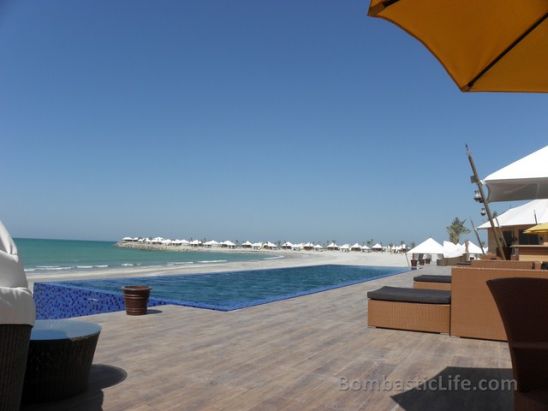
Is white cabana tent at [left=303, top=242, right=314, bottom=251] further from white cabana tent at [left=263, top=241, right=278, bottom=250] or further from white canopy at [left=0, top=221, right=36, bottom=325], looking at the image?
white canopy at [left=0, top=221, right=36, bottom=325]

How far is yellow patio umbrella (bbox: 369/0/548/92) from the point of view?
95.2 inches

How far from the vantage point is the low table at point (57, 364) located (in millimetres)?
2789

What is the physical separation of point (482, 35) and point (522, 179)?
2.30 meters

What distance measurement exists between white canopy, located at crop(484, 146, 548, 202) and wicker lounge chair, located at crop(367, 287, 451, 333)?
4.73 feet

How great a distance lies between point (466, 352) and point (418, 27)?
346cm

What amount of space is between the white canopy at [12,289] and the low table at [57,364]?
0.76 m

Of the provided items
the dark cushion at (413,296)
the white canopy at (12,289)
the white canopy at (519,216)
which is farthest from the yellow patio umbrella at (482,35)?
the white canopy at (519,216)

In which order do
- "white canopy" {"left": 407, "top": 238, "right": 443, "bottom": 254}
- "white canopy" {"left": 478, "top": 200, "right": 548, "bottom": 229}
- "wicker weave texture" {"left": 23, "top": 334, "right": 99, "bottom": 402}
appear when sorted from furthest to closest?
"white canopy" {"left": 407, "top": 238, "right": 443, "bottom": 254}, "white canopy" {"left": 478, "top": 200, "right": 548, "bottom": 229}, "wicker weave texture" {"left": 23, "top": 334, "right": 99, "bottom": 402}

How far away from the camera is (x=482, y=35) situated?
2.63m

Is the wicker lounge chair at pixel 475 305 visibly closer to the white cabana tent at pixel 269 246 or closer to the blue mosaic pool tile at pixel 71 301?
the blue mosaic pool tile at pixel 71 301

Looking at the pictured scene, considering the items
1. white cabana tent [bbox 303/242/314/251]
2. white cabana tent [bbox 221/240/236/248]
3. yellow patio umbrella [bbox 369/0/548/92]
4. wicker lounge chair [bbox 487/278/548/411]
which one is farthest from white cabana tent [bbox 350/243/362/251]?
wicker lounge chair [bbox 487/278/548/411]

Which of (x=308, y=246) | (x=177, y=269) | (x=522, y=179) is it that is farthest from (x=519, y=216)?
(x=308, y=246)

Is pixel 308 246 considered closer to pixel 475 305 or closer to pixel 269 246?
pixel 269 246

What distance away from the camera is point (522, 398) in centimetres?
203
